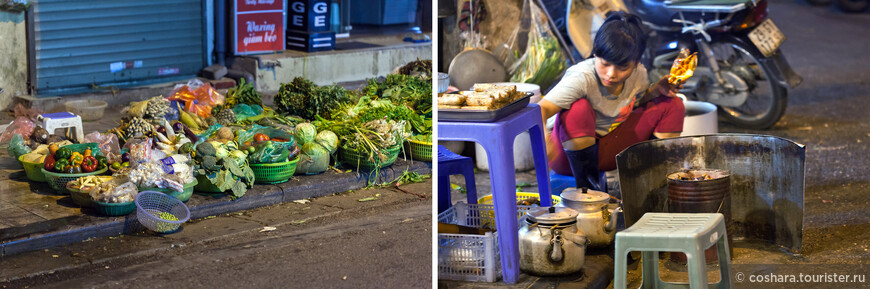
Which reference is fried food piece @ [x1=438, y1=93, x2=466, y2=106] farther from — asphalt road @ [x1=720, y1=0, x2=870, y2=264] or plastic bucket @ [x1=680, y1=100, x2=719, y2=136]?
plastic bucket @ [x1=680, y1=100, x2=719, y2=136]

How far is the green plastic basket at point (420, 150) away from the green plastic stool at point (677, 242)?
3227 mm

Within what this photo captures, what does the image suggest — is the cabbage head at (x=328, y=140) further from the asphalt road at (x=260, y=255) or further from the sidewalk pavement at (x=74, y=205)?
the asphalt road at (x=260, y=255)

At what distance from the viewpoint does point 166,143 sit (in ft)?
22.8

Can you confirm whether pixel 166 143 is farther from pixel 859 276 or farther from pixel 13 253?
pixel 859 276

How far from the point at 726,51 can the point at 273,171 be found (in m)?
4.39

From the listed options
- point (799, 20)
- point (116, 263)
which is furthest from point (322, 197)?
point (799, 20)

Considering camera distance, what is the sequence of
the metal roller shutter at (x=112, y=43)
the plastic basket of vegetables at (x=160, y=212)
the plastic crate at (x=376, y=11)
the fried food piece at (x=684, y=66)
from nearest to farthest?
the plastic basket of vegetables at (x=160, y=212), the fried food piece at (x=684, y=66), the metal roller shutter at (x=112, y=43), the plastic crate at (x=376, y=11)

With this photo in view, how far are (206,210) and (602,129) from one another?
286cm

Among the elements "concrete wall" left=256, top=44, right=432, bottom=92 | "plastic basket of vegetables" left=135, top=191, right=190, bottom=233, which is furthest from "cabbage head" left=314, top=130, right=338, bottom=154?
"concrete wall" left=256, top=44, right=432, bottom=92

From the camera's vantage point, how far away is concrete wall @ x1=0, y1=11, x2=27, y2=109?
875 centimetres

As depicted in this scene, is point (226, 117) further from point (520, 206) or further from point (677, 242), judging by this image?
point (677, 242)

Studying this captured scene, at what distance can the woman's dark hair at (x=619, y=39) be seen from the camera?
590 centimetres

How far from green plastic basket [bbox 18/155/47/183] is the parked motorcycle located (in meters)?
4.08

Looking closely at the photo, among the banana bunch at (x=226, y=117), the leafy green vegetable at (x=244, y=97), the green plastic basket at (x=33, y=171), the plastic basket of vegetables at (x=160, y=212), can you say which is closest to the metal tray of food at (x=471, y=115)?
the plastic basket of vegetables at (x=160, y=212)
